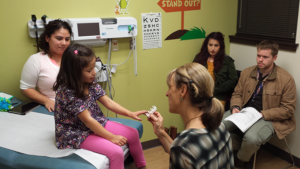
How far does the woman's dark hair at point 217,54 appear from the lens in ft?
9.03

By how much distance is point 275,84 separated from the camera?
231 centimetres

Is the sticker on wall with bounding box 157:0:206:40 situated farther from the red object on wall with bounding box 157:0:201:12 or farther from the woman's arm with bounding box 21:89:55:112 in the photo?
Answer: the woman's arm with bounding box 21:89:55:112

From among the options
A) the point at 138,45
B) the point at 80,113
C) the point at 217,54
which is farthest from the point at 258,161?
the point at 80,113

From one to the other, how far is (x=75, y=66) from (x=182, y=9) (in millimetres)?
1671

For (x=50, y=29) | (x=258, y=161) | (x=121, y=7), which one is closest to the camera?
(x=50, y=29)

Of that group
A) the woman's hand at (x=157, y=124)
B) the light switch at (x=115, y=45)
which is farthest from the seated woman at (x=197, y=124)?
the light switch at (x=115, y=45)

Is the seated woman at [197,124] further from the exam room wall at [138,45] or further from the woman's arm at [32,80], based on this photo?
the exam room wall at [138,45]

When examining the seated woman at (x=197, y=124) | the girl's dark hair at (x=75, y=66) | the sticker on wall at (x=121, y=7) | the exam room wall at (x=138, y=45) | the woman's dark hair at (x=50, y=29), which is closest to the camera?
the seated woman at (x=197, y=124)

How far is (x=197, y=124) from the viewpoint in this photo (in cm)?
114

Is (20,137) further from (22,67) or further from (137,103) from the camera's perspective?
(137,103)

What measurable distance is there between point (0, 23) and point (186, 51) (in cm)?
189

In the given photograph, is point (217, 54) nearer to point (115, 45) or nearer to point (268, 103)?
point (268, 103)

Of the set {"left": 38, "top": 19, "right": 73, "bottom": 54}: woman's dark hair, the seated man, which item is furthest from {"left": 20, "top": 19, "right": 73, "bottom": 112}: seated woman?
the seated man

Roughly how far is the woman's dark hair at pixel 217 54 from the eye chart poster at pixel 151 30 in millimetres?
515
